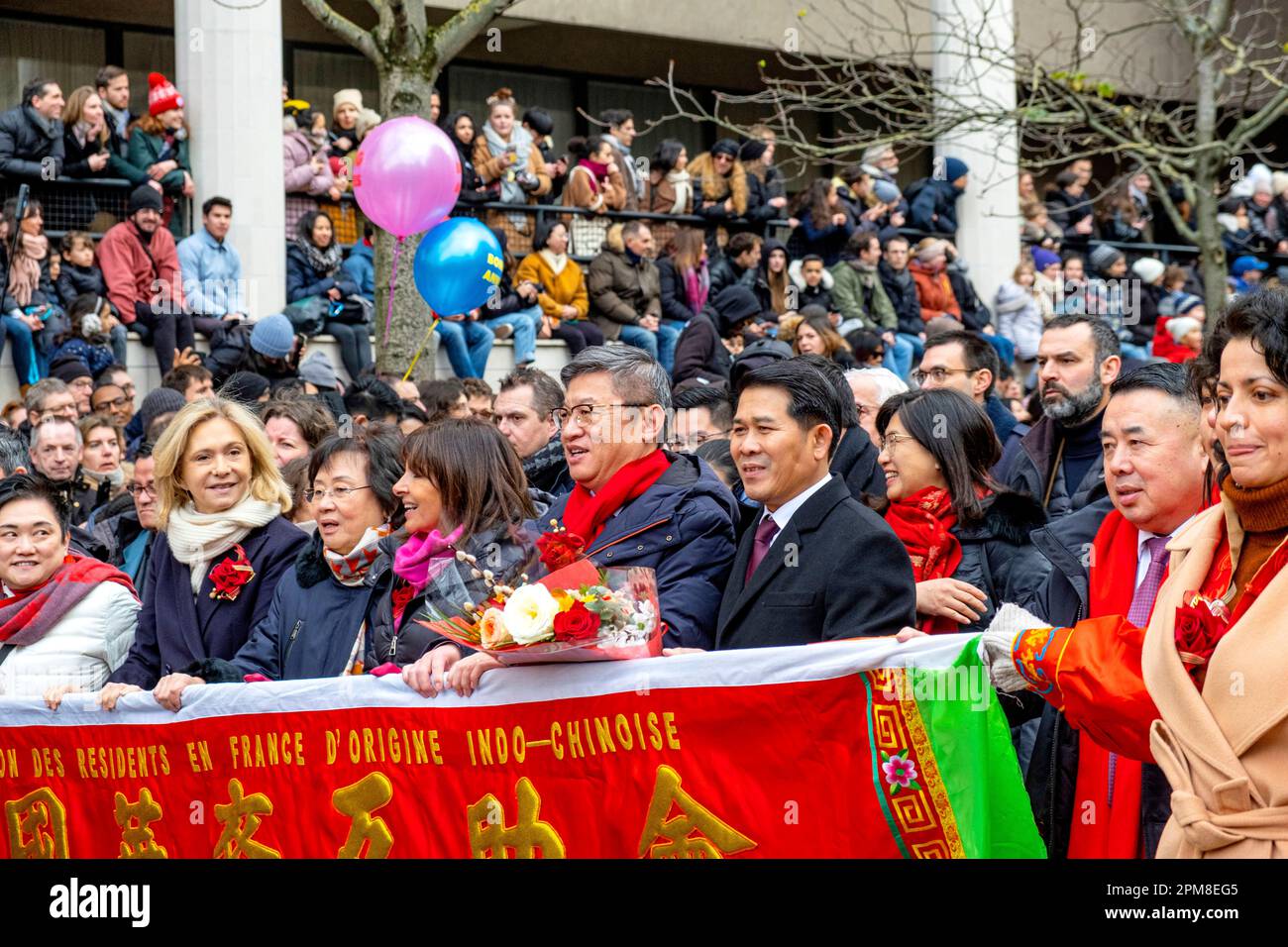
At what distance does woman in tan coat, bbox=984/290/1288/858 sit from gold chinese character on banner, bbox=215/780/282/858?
2.68 metres

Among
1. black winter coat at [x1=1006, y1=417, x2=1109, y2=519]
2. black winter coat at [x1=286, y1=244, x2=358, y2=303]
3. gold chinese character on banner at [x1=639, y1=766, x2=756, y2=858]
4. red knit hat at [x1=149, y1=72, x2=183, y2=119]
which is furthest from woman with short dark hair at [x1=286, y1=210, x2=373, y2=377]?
gold chinese character on banner at [x1=639, y1=766, x2=756, y2=858]

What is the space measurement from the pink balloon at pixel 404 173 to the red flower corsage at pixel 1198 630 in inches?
334

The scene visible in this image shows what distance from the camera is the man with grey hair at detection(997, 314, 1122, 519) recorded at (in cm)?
699

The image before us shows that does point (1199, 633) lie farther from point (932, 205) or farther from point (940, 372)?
point (932, 205)

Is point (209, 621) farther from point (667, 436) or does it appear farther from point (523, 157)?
point (523, 157)

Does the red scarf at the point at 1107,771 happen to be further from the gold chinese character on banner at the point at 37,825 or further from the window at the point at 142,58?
the window at the point at 142,58

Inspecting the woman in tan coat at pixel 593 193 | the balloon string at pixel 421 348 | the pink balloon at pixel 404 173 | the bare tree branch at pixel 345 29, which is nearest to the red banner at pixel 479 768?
the pink balloon at pixel 404 173

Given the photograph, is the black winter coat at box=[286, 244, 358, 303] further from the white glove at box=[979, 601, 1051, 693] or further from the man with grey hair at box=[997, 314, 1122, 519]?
the white glove at box=[979, 601, 1051, 693]

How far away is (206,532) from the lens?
633 centimetres

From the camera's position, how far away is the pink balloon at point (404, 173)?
1141 cm

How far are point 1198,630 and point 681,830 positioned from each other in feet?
5.27

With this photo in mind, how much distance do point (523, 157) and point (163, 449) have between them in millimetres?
10619

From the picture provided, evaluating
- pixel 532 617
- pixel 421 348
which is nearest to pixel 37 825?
pixel 532 617
